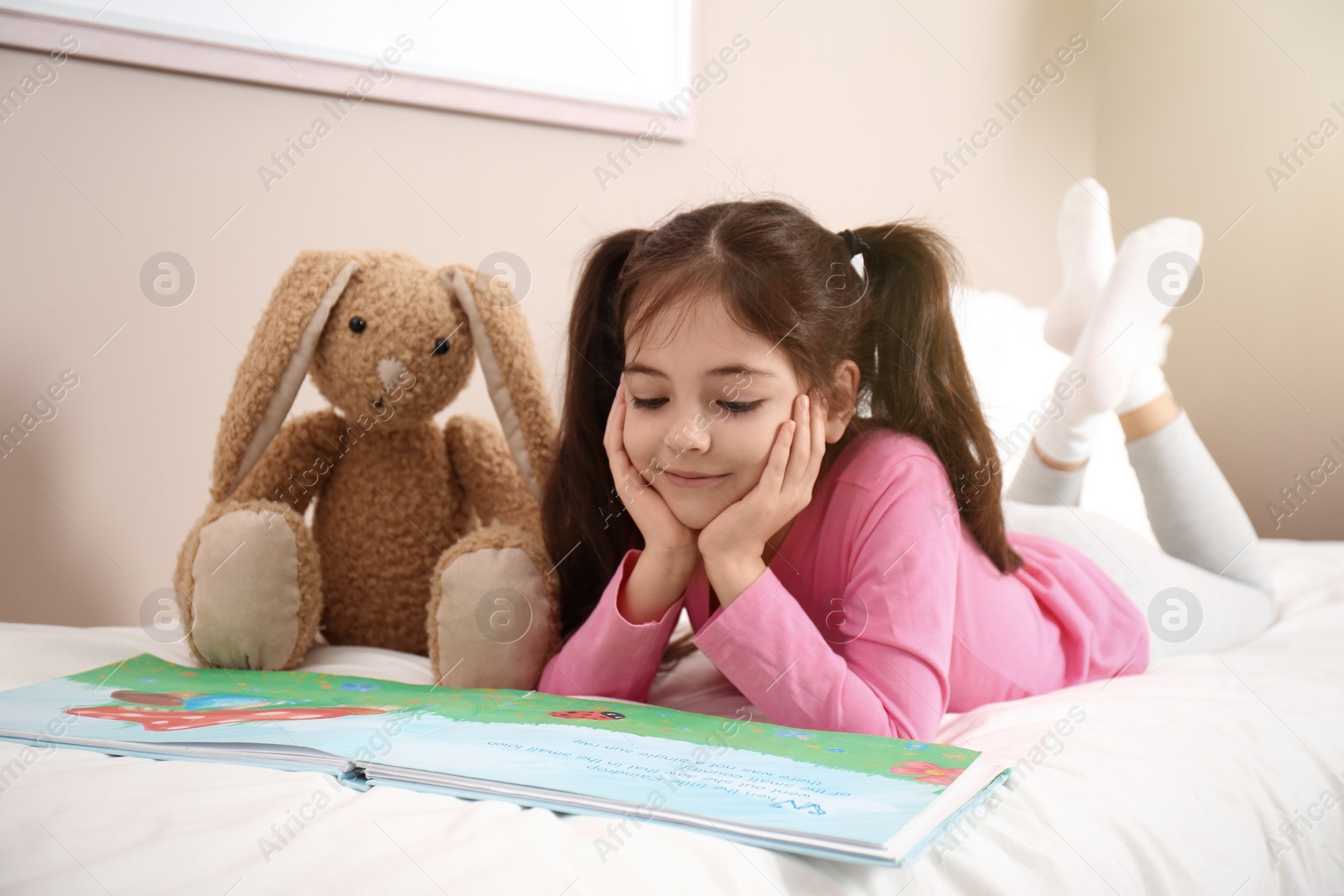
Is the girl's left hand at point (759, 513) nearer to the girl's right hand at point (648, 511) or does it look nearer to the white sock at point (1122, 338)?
the girl's right hand at point (648, 511)

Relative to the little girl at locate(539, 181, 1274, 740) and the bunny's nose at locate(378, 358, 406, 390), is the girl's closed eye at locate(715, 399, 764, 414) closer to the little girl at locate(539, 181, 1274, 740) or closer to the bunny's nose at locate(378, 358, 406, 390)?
the little girl at locate(539, 181, 1274, 740)

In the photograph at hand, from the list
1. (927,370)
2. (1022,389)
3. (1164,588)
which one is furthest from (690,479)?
(1022,389)

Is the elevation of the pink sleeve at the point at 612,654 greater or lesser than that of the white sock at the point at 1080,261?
lesser

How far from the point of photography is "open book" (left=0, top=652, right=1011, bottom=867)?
49 centimetres

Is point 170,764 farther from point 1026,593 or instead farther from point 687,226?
point 1026,593

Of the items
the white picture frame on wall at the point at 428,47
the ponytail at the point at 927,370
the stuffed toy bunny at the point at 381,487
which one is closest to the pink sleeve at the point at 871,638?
the ponytail at the point at 927,370

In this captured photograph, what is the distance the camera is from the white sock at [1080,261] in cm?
146

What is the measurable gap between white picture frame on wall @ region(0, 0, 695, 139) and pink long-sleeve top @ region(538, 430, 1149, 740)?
818 millimetres

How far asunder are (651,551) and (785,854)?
38 centimetres

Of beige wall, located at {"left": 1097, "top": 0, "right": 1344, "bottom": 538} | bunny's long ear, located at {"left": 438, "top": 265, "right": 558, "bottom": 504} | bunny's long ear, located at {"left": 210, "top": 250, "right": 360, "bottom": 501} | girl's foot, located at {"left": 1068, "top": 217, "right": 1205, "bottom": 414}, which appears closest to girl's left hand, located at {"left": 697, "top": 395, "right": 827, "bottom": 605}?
bunny's long ear, located at {"left": 438, "top": 265, "right": 558, "bottom": 504}

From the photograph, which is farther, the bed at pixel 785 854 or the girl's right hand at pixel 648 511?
the girl's right hand at pixel 648 511

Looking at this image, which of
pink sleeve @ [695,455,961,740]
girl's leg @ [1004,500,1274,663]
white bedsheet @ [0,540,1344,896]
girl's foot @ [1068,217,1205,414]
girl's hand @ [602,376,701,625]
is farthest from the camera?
girl's foot @ [1068,217,1205,414]

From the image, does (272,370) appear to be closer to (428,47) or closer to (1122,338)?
(428,47)

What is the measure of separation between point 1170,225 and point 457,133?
0.98 meters
